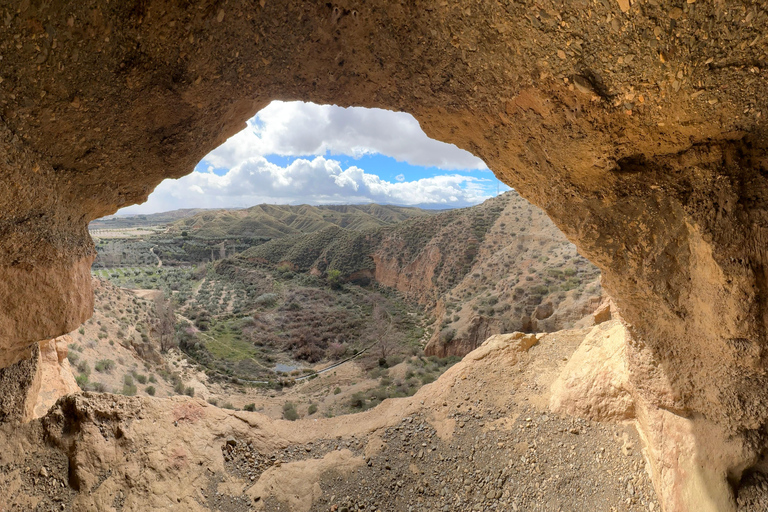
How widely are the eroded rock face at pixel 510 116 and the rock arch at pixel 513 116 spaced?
0.02 meters

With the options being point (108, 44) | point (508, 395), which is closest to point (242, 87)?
point (108, 44)

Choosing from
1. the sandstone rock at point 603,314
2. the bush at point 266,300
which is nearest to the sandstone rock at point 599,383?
the sandstone rock at point 603,314

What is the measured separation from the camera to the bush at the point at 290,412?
13414 mm

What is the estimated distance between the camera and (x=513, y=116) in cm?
396

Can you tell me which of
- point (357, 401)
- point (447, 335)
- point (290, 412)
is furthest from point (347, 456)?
point (447, 335)

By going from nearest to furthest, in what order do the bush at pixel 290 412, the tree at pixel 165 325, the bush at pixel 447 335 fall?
the bush at pixel 290 412, the tree at pixel 165 325, the bush at pixel 447 335

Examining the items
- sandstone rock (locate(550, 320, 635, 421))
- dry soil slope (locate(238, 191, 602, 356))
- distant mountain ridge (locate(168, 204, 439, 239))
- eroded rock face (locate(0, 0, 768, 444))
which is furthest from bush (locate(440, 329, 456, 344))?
distant mountain ridge (locate(168, 204, 439, 239))

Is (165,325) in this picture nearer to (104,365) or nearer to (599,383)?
(104,365)

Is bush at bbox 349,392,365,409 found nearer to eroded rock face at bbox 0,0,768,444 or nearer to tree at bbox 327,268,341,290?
eroded rock face at bbox 0,0,768,444

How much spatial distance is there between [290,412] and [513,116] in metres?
13.5

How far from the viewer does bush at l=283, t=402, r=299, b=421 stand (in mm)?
13414

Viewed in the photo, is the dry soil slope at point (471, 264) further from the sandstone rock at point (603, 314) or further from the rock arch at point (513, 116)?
the rock arch at point (513, 116)

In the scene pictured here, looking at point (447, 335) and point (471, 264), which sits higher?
point (471, 264)

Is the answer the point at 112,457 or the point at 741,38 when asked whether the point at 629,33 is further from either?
the point at 112,457
